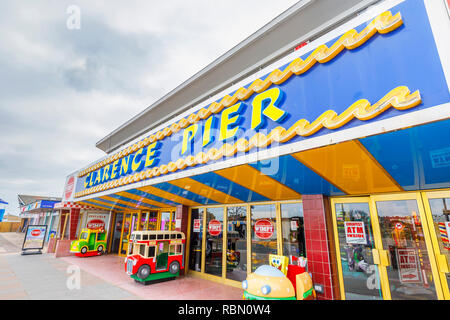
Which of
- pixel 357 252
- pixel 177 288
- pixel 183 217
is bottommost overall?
pixel 177 288

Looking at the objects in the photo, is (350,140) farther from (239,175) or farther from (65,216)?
(65,216)

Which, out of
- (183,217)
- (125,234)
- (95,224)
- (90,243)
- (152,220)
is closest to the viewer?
(183,217)

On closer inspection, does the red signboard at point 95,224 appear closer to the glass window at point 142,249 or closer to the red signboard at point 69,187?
the red signboard at point 69,187

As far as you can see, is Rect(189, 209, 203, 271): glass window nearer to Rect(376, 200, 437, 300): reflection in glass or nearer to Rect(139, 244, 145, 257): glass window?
Rect(139, 244, 145, 257): glass window

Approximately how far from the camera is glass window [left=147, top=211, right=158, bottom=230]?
460 inches

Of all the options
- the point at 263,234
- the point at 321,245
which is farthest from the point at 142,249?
the point at 321,245

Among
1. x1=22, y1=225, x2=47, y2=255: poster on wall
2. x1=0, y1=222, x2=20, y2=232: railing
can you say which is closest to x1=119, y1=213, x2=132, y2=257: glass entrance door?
x1=22, y1=225, x2=47, y2=255: poster on wall

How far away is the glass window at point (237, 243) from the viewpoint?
727cm

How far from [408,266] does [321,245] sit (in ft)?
5.24

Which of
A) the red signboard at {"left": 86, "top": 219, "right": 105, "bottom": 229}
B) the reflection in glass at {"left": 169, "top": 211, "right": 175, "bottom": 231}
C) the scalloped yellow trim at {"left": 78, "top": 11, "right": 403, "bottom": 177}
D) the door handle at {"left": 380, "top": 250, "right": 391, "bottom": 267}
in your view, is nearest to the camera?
the scalloped yellow trim at {"left": 78, "top": 11, "right": 403, "bottom": 177}

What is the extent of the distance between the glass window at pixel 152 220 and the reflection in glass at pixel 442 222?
10.8 meters

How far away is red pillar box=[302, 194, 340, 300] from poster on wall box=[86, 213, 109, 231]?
1347 cm

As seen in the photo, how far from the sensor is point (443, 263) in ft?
13.0

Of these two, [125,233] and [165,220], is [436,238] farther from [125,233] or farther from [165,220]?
[125,233]
